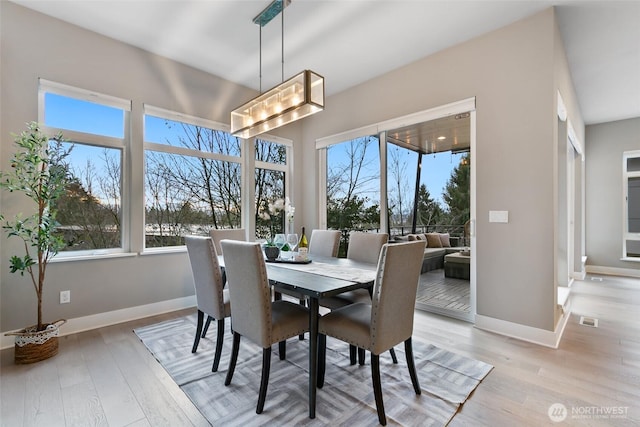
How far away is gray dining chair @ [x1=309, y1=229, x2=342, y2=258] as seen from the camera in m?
3.22

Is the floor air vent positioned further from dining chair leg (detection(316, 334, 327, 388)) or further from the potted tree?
the potted tree

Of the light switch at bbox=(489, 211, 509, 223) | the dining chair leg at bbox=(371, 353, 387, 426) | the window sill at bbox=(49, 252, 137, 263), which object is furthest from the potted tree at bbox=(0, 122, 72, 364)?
the light switch at bbox=(489, 211, 509, 223)

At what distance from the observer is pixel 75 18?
2.84 meters

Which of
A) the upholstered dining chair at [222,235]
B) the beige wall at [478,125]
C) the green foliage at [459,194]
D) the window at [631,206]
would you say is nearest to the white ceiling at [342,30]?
the beige wall at [478,125]

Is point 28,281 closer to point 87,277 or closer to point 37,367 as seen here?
point 87,277

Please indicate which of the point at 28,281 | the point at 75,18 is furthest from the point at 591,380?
the point at 75,18

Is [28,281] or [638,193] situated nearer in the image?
[28,281]

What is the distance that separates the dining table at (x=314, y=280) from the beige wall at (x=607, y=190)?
594 centimetres

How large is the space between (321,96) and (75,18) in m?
2.63

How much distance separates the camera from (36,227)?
249cm

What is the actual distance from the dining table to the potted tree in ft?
6.15

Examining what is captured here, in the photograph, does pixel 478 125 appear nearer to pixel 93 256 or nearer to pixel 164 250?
pixel 164 250

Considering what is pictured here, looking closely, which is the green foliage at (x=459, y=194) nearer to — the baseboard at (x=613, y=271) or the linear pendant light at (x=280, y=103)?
the linear pendant light at (x=280, y=103)

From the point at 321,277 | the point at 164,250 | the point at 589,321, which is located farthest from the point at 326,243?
the point at 589,321
